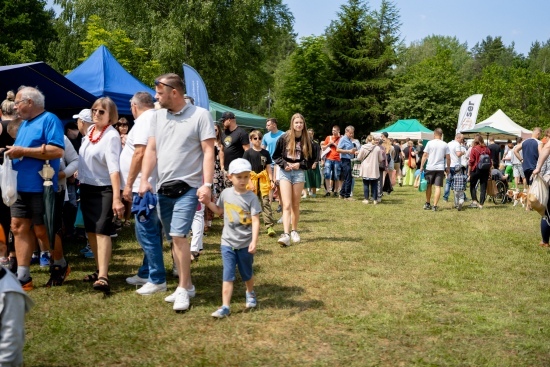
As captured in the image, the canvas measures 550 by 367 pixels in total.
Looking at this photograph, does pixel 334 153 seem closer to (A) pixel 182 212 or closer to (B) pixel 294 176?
(B) pixel 294 176

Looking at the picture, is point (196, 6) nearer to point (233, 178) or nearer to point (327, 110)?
point (327, 110)

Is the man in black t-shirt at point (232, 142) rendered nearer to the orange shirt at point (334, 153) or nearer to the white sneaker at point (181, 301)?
the white sneaker at point (181, 301)

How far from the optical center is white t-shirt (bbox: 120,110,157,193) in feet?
17.8

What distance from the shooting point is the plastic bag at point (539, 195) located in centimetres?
845

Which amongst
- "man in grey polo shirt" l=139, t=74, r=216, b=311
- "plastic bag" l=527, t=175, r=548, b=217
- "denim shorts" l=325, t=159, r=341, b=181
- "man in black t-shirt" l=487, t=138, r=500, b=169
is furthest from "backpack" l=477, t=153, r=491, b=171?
"man in grey polo shirt" l=139, t=74, r=216, b=311

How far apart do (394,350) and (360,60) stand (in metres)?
43.1

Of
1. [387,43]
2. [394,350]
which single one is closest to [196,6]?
[387,43]

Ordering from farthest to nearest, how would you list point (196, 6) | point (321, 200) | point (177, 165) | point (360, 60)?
1. point (360, 60)
2. point (196, 6)
3. point (321, 200)
4. point (177, 165)

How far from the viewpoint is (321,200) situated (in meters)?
16.1

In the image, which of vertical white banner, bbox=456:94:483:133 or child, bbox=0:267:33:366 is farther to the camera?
vertical white banner, bbox=456:94:483:133

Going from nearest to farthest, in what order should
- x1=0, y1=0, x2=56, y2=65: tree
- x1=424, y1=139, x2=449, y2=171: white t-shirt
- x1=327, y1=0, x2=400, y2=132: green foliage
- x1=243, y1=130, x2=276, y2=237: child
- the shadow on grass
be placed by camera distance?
the shadow on grass → x1=243, y1=130, x2=276, y2=237: child → x1=424, y1=139, x2=449, y2=171: white t-shirt → x1=0, y1=0, x2=56, y2=65: tree → x1=327, y1=0, x2=400, y2=132: green foliage

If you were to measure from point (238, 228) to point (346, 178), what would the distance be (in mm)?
11705

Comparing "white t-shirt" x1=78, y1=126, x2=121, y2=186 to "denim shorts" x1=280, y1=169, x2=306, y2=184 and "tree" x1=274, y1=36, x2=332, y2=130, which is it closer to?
"denim shorts" x1=280, y1=169, x2=306, y2=184

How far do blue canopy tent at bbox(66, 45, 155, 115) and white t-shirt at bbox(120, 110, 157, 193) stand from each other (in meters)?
5.14
